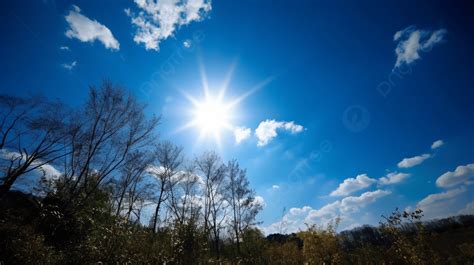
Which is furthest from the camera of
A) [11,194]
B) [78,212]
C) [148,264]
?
[11,194]

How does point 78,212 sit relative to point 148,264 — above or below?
above

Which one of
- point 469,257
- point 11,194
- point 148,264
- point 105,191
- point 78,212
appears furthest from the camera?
point 105,191

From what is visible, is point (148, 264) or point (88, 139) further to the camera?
point (88, 139)

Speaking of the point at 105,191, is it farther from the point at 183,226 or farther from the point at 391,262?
the point at 391,262

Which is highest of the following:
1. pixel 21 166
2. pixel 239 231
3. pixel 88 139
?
pixel 88 139

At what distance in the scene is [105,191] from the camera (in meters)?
22.9

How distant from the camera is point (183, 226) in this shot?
7129 mm

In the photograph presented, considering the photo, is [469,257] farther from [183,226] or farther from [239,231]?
[239,231]

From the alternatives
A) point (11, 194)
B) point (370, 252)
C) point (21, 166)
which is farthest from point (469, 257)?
point (11, 194)

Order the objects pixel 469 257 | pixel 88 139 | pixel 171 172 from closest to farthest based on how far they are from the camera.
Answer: pixel 469 257 < pixel 88 139 < pixel 171 172

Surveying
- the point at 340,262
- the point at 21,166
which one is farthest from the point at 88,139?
the point at 340,262

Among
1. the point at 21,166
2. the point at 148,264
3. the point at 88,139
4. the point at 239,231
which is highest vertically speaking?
the point at 88,139

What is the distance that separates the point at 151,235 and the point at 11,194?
21.2m

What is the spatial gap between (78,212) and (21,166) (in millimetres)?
5049
